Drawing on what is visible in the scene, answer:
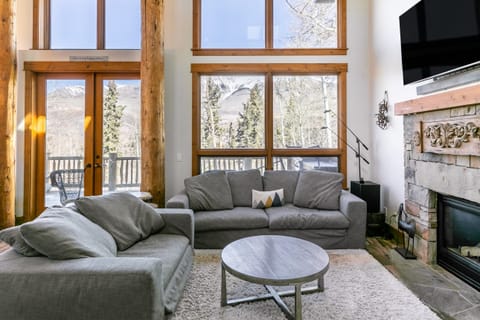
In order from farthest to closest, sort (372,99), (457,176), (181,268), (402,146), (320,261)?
(372,99)
(402,146)
(457,176)
(181,268)
(320,261)

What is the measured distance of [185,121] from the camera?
434 cm

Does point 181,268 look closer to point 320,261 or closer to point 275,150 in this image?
point 320,261

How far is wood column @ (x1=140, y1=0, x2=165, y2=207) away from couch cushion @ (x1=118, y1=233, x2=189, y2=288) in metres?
1.50

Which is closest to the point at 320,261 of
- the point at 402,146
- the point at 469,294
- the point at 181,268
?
the point at 181,268

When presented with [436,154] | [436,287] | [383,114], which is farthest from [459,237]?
[383,114]

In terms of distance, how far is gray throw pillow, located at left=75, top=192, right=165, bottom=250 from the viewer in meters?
2.20

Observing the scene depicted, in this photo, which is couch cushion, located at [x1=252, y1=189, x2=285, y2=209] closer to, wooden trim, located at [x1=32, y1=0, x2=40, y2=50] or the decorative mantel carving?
the decorative mantel carving

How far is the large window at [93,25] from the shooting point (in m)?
4.38

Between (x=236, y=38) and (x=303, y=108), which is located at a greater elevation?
(x=236, y=38)

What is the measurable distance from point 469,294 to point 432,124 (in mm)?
1469

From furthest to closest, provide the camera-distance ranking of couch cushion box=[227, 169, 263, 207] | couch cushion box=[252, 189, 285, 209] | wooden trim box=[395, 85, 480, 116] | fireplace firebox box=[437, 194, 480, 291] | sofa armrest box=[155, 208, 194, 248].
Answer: couch cushion box=[227, 169, 263, 207], couch cushion box=[252, 189, 285, 209], sofa armrest box=[155, 208, 194, 248], fireplace firebox box=[437, 194, 480, 291], wooden trim box=[395, 85, 480, 116]

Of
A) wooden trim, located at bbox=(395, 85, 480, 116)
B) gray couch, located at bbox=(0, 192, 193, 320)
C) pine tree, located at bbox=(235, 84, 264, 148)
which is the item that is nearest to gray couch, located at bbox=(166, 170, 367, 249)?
pine tree, located at bbox=(235, 84, 264, 148)

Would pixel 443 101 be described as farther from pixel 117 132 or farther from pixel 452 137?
pixel 117 132

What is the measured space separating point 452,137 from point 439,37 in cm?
91
